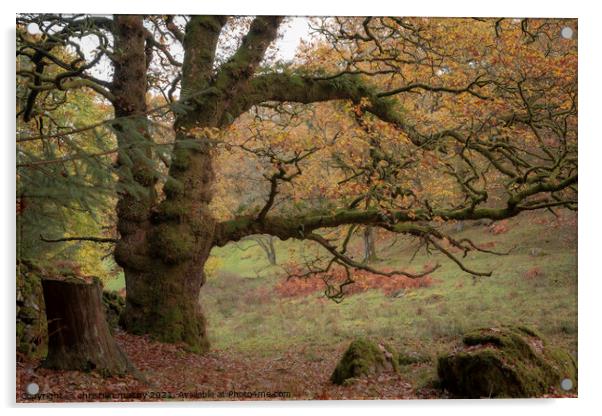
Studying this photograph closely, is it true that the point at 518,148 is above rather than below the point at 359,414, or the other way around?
above

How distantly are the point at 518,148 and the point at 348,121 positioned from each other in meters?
1.87

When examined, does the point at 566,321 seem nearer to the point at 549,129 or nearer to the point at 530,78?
the point at 549,129

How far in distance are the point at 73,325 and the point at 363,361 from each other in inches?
107

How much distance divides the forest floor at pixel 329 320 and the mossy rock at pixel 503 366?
0.17 m

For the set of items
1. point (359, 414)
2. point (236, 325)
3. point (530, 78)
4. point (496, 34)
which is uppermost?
point (496, 34)

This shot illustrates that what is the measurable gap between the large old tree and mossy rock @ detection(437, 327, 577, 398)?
1.25 meters

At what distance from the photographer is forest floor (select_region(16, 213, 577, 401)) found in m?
5.93

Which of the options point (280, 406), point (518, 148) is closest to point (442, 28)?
point (518, 148)

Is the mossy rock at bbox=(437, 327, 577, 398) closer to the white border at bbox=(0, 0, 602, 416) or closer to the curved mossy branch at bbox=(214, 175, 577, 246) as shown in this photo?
the white border at bbox=(0, 0, 602, 416)

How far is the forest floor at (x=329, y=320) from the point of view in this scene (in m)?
5.93

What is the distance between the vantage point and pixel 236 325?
7.07 meters

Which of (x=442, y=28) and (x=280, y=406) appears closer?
(x=280, y=406)
